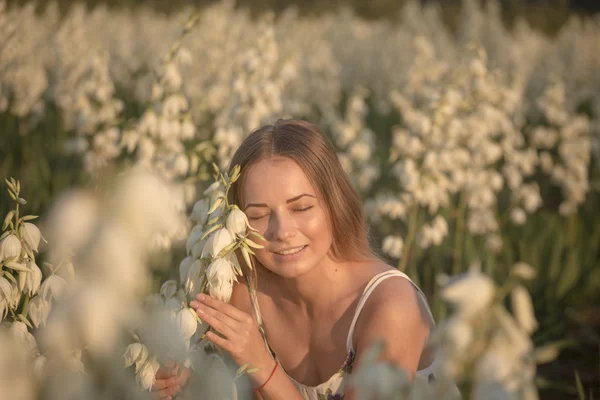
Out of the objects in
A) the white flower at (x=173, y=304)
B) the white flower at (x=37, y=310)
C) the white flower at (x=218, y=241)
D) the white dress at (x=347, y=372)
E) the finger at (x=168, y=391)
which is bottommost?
the white dress at (x=347, y=372)

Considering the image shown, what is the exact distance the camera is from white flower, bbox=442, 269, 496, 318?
0.84 meters

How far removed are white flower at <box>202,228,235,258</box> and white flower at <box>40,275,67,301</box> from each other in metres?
0.33

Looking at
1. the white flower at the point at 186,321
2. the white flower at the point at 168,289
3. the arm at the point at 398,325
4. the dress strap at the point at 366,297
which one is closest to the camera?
the white flower at the point at 186,321

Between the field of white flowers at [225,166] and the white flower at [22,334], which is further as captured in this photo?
the white flower at [22,334]

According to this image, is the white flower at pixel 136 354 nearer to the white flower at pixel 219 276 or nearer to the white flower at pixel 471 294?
the white flower at pixel 219 276

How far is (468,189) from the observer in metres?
4.46

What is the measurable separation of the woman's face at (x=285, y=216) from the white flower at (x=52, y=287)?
80cm

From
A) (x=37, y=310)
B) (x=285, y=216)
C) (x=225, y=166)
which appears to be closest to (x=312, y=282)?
(x=285, y=216)

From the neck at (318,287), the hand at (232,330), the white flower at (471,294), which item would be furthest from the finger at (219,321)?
the white flower at (471,294)

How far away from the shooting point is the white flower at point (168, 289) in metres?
1.85

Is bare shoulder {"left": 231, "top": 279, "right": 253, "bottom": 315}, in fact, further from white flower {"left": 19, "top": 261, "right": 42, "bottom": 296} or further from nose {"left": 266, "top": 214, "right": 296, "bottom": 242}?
white flower {"left": 19, "top": 261, "right": 42, "bottom": 296}

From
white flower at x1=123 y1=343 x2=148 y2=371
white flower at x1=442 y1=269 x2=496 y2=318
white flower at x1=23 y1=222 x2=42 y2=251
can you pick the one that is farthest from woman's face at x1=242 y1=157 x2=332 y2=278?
white flower at x1=442 y1=269 x2=496 y2=318

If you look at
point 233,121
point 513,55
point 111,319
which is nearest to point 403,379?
point 111,319

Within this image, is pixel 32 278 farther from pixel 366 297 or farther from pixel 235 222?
pixel 366 297
